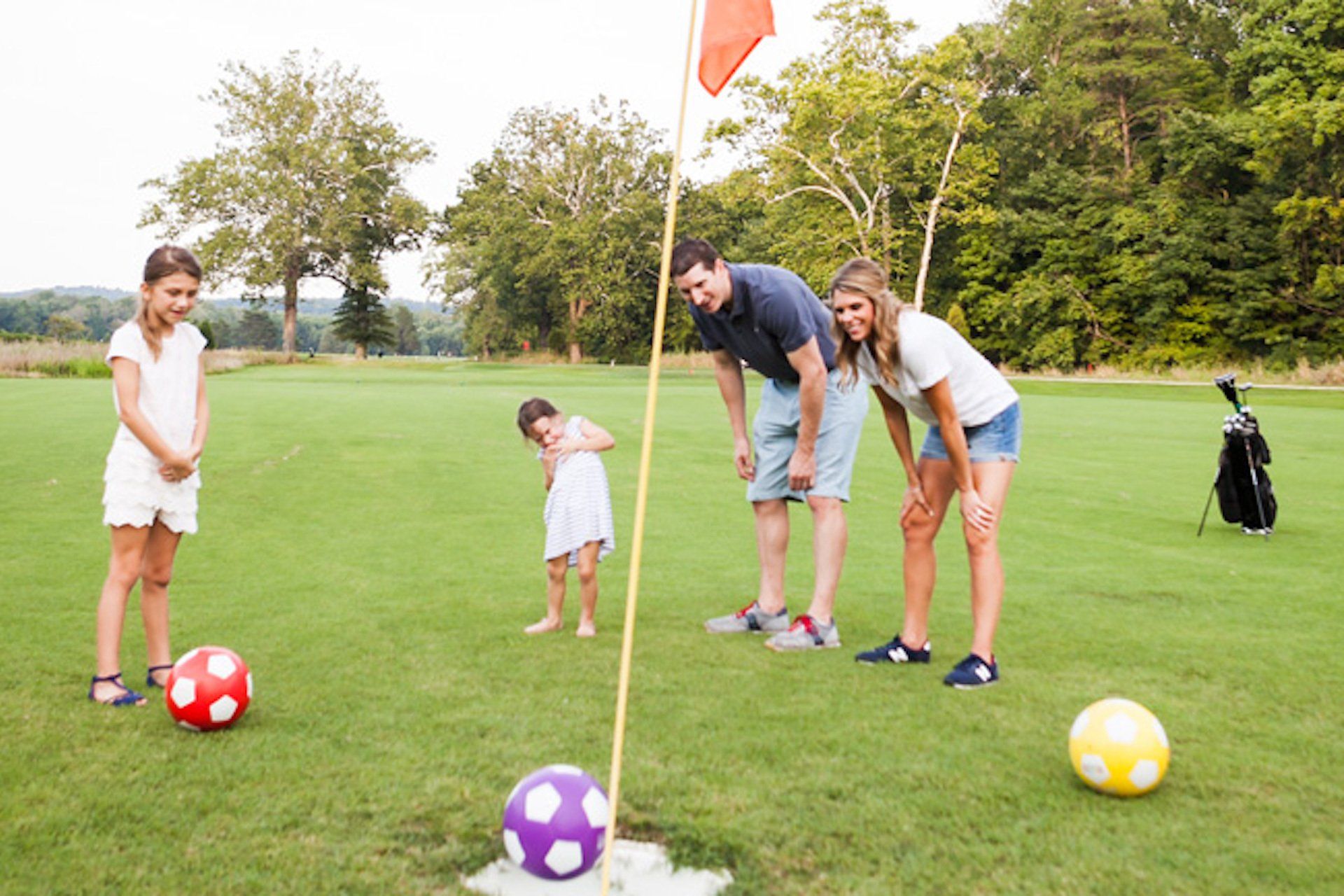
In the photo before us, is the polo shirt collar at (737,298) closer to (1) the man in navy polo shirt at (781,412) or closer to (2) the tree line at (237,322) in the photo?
(1) the man in navy polo shirt at (781,412)

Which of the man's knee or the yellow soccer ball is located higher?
the man's knee

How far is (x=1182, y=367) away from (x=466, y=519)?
4004cm

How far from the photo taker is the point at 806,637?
18.4 ft

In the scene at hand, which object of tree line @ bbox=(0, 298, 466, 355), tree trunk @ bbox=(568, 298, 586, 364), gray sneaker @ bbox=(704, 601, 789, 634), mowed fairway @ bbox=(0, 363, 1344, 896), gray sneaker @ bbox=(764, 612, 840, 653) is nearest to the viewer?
mowed fairway @ bbox=(0, 363, 1344, 896)

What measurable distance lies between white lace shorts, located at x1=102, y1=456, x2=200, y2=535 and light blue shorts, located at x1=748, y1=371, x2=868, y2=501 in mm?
2749

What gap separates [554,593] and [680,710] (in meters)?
1.55

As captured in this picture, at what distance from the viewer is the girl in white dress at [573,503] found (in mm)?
5855

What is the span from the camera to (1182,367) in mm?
43531

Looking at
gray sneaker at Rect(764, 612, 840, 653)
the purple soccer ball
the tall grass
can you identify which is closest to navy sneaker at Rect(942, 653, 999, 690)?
gray sneaker at Rect(764, 612, 840, 653)

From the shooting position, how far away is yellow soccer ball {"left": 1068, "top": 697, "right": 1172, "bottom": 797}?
142 inches

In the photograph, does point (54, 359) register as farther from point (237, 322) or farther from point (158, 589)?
point (237, 322)

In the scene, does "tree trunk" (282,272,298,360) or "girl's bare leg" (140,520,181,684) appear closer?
"girl's bare leg" (140,520,181,684)

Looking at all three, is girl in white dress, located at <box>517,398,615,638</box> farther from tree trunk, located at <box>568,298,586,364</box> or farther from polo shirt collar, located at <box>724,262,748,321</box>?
tree trunk, located at <box>568,298,586,364</box>

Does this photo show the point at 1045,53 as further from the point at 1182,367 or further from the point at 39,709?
the point at 39,709
